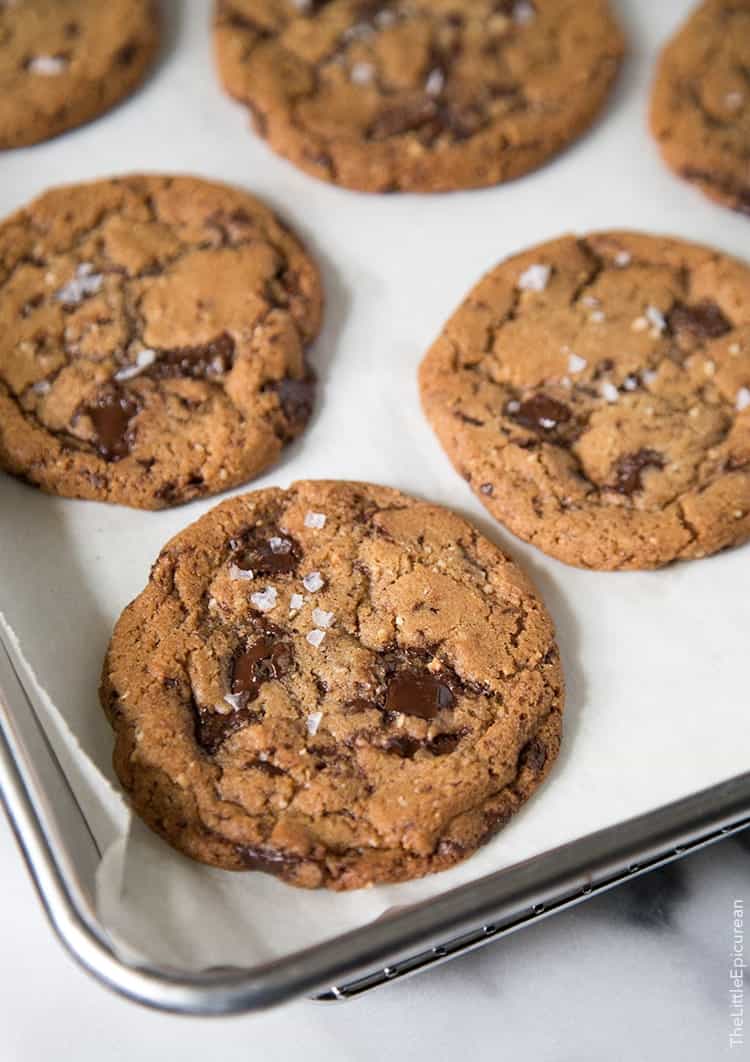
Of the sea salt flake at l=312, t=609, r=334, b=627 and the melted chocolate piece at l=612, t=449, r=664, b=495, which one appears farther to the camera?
the melted chocolate piece at l=612, t=449, r=664, b=495

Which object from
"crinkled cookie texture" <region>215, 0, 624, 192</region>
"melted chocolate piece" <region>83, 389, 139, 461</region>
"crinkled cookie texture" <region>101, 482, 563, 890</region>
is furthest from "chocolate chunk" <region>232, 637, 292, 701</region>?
"crinkled cookie texture" <region>215, 0, 624, 192</region>

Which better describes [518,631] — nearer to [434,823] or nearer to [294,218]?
[434,823]

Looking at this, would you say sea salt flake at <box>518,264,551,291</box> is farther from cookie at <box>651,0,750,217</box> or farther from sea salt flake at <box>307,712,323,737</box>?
sea salt flake at <box>307,712,323,737</box>

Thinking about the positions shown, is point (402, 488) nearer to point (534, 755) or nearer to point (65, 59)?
point (534, 755)

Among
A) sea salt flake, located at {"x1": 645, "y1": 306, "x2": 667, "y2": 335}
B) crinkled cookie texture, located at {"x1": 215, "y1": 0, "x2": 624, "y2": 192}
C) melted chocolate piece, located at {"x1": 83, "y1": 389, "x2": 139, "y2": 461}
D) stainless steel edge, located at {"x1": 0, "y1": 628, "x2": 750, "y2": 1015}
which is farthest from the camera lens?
crinkled cookie texture, located at {"x1": 215, "y1": 0, "x2": 624, "y2": 192}

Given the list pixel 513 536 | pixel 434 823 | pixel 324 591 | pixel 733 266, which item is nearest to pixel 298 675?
pixel 324 591

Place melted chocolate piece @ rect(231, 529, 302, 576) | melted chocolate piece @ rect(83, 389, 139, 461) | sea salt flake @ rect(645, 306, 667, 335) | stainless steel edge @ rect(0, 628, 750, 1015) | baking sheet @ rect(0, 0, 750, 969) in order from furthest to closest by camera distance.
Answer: sea salt flake @ rect(645, 306, 667, 335), melted chocolate piece @ rect(83, 389, 139, 461), melted chocolate piece @ rect(231, 529, 302, 576), baking sheet @ rect(0, 0, 750, 969), stainless steel edge @ rect(0, 628, 750, 1015)

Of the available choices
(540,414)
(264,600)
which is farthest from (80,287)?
(540,414)

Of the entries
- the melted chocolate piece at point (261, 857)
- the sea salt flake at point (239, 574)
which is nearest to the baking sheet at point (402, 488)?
the melted chocolate piece at point (261, 857)

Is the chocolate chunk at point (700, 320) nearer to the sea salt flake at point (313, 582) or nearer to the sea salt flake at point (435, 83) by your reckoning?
the sea salt flake at point (435, 83)
